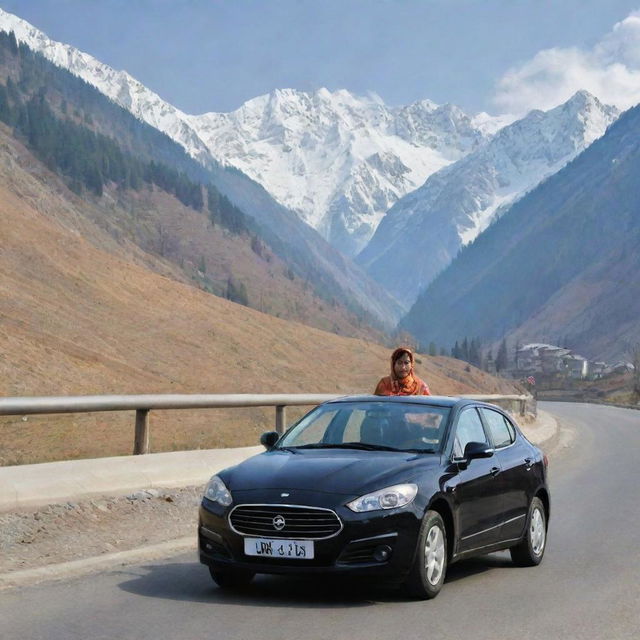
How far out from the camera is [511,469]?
29.4ft

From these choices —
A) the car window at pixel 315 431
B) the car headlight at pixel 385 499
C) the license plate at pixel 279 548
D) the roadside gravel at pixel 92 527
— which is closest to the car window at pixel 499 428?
the car window at pixel 315 431

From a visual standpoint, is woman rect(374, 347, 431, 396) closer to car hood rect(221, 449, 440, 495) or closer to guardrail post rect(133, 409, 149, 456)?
guardrail post rect(133, 409, 149, 456)

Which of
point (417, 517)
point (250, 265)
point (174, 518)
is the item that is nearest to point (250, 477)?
point (417, 517)

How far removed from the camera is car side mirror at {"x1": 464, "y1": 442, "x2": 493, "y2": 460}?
26.0 feet

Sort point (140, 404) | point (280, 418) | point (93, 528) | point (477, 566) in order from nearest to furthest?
point (477, 566) < point (93, 528) < point (140, 404) < point (280, 418)

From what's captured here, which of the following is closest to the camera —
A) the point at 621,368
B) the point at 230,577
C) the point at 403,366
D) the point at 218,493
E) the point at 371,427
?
the point at 218,493

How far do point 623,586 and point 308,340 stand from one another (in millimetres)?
70710

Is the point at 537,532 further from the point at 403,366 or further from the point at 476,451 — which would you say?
the point at 403,366

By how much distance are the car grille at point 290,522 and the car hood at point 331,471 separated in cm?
16

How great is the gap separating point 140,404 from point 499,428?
405 centimetres

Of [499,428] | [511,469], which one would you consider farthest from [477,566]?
[499,428]

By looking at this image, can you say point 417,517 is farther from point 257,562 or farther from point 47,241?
point 47,241

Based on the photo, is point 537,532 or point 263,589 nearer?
point 263,589

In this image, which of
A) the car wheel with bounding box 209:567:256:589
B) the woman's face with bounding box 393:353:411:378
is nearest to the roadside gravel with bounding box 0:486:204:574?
the car wheel with bounding box 209:567:256:589
